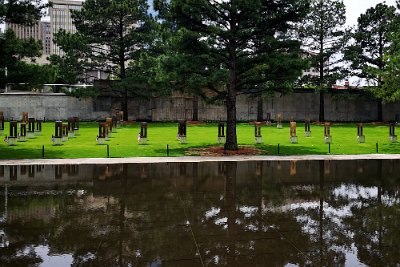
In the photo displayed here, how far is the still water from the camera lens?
22.7 ft

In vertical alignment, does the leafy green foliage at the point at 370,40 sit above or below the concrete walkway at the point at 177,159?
above

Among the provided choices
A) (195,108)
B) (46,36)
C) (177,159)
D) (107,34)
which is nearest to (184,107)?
(195,108)

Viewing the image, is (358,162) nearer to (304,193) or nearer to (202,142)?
(304,193)

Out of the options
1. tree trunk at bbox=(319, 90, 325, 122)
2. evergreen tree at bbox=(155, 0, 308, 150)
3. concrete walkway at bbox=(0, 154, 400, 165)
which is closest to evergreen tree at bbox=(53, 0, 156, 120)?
evergreen tree at bbox=(155, 0, 308, 150)

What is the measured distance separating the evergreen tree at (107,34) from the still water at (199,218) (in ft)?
90.0

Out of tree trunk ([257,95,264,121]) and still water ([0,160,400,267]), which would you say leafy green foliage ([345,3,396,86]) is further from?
still water ([0,160,400,267])

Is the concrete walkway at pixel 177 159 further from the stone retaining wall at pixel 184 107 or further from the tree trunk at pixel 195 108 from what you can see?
the tree trunk at pixel 195 108

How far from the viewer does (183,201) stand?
10805mm

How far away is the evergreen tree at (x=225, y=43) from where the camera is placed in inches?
825

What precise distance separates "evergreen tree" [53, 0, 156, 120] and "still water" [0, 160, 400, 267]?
27.4m

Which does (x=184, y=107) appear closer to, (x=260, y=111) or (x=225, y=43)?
(x=260, y=111)

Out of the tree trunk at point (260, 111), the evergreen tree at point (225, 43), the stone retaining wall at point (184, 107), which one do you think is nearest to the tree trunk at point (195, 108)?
the stone retaining wall at point (184, 107)

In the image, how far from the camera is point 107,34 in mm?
43188

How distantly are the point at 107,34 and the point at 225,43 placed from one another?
2424 centimetres
